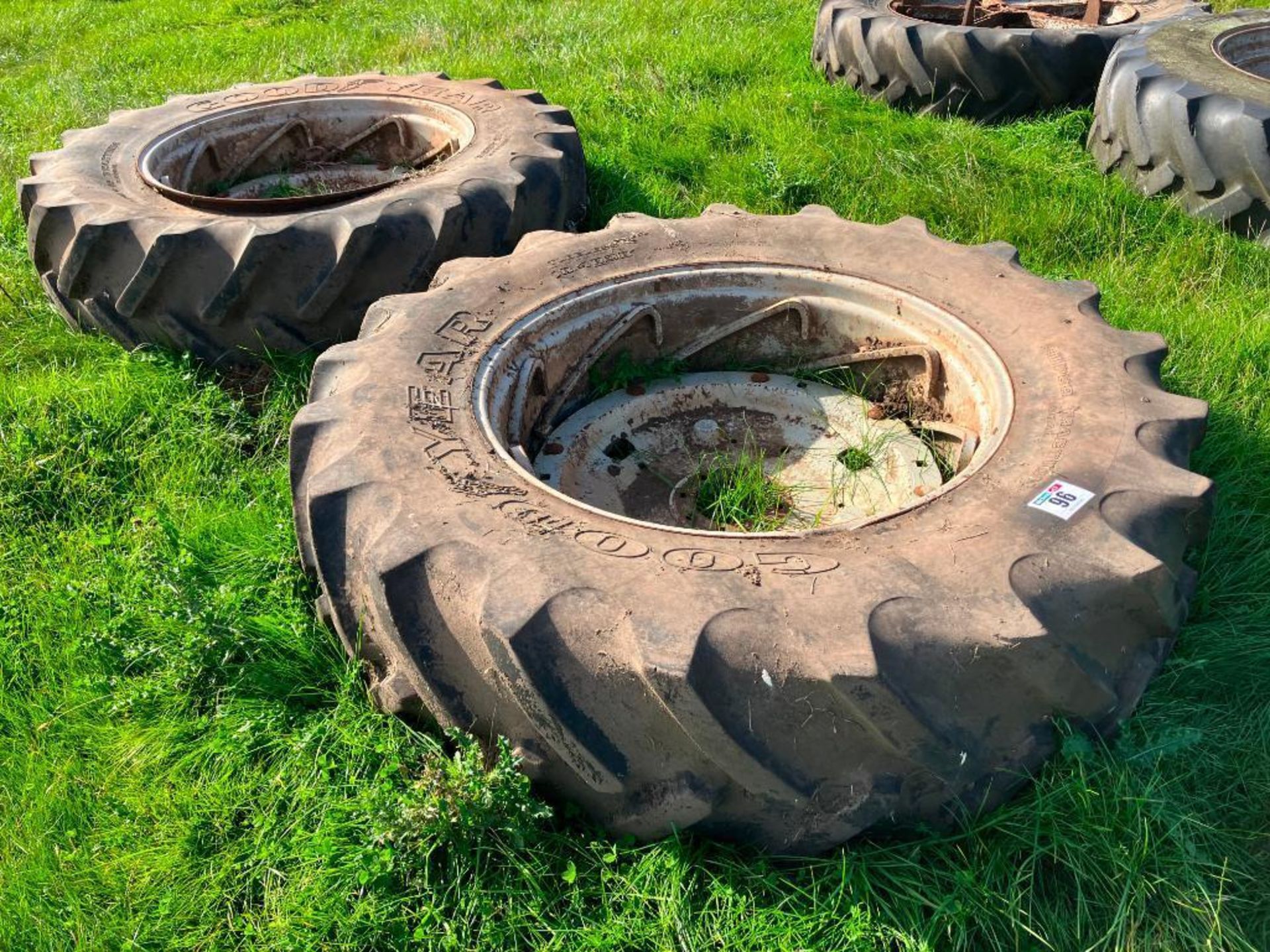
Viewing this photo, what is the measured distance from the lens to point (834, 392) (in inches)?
120

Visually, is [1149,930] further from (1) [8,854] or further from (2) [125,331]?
(2) [125,331]

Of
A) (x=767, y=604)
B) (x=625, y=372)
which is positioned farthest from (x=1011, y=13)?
(x=767, y=604)

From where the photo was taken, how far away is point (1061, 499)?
1.99m

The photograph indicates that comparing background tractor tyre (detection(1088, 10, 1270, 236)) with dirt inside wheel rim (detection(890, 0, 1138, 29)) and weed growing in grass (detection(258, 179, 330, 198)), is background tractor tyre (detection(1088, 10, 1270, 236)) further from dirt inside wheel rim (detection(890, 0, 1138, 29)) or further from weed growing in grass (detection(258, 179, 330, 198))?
weed growing in grass (detection(258, 179, 330, 198))

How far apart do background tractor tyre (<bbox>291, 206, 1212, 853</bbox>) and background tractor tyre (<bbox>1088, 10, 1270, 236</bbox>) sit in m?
1.85

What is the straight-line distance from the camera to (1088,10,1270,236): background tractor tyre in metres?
3.78

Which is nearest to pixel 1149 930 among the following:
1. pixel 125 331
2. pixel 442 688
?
pixel 442 688

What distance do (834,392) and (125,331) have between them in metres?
2.48

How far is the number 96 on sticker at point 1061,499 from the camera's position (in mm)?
1953

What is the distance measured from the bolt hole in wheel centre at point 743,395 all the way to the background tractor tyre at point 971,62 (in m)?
2.83

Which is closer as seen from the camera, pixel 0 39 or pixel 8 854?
pixel 8 854

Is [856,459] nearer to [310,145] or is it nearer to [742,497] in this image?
[742,497]

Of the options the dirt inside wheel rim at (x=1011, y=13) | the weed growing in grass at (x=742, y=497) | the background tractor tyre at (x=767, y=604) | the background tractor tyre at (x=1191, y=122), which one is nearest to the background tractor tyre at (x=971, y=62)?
the background tractor tyre at (x=1191, y=122)

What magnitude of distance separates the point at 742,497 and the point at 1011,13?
16.9 feet
